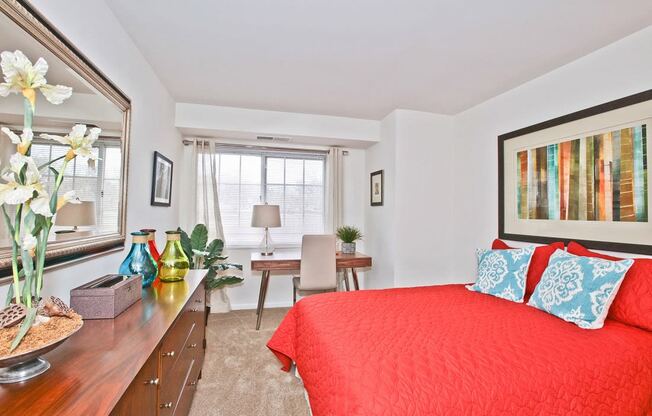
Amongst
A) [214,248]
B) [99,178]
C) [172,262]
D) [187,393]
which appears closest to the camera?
[99,178]

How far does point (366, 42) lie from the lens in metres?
2.07

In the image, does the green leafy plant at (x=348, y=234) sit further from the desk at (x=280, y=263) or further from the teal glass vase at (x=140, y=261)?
the teal glass vase at (x=140, y=261)

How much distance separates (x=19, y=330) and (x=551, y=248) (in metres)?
2.83

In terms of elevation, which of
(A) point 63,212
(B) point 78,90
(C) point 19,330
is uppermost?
(B) point 78,90

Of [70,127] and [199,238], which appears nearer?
[70,127]

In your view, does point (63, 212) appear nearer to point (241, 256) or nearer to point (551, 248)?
point (241, 256)

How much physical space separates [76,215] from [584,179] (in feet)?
10.3

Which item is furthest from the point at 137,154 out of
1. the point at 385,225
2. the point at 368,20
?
the point at 385,225

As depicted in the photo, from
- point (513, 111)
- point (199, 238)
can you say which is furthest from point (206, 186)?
point (513, 111)

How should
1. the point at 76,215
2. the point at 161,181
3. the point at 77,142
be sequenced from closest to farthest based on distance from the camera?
the point at 77,142 < the point at 76,215 < the point at 161,181

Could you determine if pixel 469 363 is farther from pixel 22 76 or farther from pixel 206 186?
pixel 206 186

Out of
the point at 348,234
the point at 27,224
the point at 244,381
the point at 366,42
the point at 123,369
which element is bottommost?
the point at 244,381

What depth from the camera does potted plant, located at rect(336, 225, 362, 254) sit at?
3811 mm

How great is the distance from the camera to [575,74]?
2.25 meters
